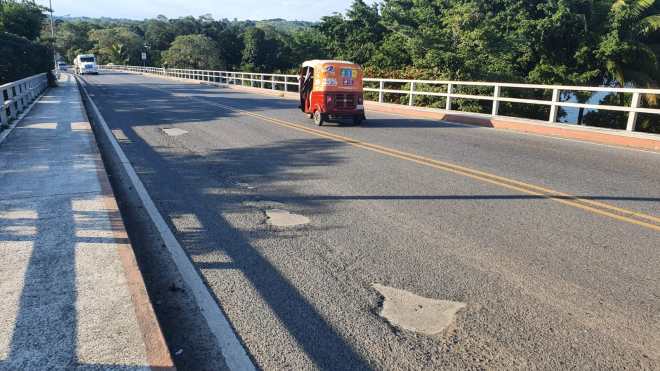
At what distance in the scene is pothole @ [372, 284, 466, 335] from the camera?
3621 mm

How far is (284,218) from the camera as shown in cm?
611

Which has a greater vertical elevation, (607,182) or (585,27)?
(585,27)

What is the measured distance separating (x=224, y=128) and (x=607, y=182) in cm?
1011

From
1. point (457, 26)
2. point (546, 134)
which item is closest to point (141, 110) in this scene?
point (546, 134)

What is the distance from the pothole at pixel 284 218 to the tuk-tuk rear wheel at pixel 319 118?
8831 mm

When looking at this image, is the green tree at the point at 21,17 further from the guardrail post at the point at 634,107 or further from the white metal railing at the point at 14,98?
the guardrail post at the point at 634,107

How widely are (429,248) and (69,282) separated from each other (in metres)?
3.26

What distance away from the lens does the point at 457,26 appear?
27.2 meters

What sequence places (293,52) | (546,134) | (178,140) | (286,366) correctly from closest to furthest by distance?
(286,366), (178,140), (546,134), (293,52)

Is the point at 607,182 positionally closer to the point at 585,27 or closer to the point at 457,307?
the point at 457,307

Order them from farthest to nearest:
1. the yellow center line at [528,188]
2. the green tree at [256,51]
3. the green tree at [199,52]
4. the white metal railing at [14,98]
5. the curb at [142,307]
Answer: the green tree at [199,52], the green tree at [256,51], the white metal railing at [14,98], the yellow center line at [528,188], the curb at [142,307]

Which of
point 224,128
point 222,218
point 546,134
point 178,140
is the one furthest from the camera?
point 224,128

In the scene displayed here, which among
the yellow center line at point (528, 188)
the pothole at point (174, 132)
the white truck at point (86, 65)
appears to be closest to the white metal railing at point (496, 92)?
the yellow center line at point (528, 188)

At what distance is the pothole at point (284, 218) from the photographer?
5.91 meters
